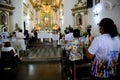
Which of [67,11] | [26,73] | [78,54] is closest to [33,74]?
[26,73]

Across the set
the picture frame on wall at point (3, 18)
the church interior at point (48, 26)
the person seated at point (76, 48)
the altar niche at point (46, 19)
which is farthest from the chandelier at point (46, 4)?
the person seated at point (76, 48)

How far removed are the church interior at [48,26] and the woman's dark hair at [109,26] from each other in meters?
1.22

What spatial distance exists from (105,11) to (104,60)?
9.85m

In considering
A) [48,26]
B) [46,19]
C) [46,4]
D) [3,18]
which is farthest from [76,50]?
[46,19]

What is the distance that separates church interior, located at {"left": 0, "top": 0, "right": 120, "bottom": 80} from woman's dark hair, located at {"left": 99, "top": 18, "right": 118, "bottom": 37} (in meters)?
1.22

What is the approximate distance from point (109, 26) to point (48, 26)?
29.9m

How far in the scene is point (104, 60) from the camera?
303 cm

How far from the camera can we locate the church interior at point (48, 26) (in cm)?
792

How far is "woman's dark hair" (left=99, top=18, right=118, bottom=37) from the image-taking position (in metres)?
3.01

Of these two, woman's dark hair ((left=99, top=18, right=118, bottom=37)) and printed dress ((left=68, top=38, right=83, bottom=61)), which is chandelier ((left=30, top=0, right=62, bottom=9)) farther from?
woman's dark hair ((left=99, top=18, right=118, bottom=37))

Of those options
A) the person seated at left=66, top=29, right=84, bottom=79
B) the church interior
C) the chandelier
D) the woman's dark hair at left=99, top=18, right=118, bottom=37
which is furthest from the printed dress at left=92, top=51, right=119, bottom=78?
the chandelier

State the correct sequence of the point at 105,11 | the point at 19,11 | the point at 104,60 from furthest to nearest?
1. the point at 19,11
2. the point at 105,11
3. the point at 104,60

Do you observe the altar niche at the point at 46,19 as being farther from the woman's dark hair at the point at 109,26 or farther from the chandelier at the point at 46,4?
the woman's dark hair at the point at 109,26

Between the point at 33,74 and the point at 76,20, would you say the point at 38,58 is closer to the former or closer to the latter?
the point at 33,74
